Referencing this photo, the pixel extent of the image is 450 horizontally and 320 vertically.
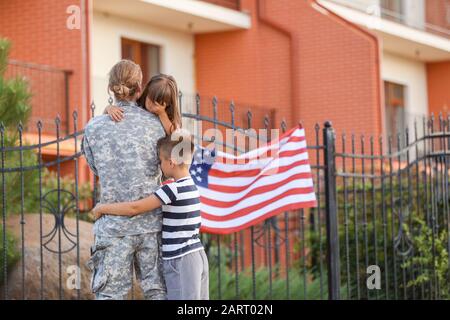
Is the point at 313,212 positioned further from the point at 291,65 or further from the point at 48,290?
the point at 291,65

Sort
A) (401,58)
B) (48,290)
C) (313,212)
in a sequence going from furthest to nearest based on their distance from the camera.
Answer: (401,58) < (313,212) < (48,290)

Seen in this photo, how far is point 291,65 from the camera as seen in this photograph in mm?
21281

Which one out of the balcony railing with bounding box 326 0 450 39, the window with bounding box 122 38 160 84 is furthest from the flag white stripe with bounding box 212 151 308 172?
the balcony railing with bounding box 326 0 450 39

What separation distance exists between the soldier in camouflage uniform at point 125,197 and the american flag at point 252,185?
2.56 metres

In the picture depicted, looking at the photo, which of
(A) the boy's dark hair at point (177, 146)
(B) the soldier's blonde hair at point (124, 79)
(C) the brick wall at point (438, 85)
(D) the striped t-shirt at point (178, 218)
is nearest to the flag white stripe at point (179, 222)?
(D) the striped t-shirt at point (178, 218)

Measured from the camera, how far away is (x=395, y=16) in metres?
24.5

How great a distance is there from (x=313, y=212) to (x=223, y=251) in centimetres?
160

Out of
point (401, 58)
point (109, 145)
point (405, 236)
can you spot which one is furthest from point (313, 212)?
point (401, 58)

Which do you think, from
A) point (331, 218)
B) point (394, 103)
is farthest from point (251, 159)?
A: point (394, 103)

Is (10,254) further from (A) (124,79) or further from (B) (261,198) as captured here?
(A) (124,79)

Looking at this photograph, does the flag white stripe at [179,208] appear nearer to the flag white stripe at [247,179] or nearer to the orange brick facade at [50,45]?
the flag white stripe at [247,179]

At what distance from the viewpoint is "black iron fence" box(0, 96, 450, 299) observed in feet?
29.0

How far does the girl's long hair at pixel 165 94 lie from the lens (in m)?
6.11

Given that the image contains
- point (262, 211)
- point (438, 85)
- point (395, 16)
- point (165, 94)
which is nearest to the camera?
point (165, 94)
